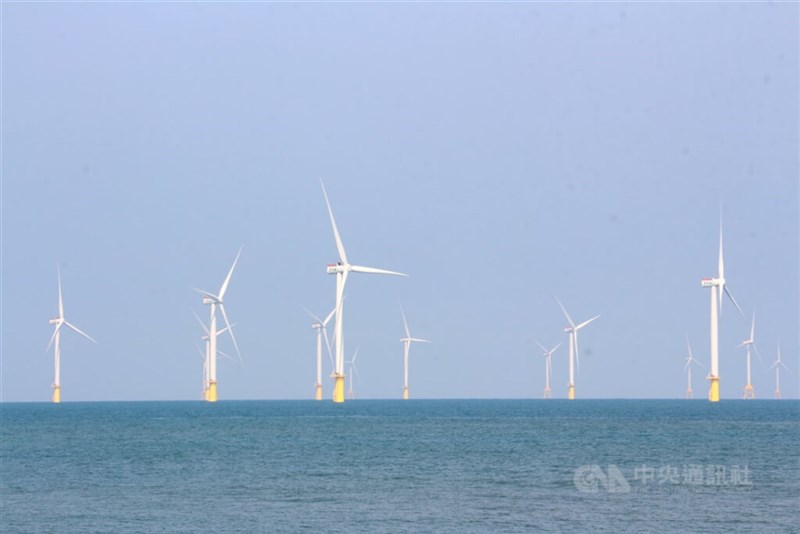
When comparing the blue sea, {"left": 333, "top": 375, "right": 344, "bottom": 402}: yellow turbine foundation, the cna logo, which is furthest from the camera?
{"left": 333, "top": 375, "right": 344, "bottom": 402}: yellow turbine foundation

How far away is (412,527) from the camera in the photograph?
132 ft

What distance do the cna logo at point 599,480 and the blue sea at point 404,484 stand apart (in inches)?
4.7

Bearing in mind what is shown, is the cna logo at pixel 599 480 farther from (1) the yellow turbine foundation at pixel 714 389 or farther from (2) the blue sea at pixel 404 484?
(1) the yellow turbine foundation at pixel 714 389

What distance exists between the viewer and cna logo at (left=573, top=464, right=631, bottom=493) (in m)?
51.9

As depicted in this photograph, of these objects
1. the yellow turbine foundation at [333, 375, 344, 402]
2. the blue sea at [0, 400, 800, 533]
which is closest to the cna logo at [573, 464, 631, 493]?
the blue sea at [0, 400, 800, 533]

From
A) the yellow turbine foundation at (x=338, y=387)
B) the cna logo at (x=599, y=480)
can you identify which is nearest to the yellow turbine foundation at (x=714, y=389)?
the yellow turbine foundation at (x=338, y=387)

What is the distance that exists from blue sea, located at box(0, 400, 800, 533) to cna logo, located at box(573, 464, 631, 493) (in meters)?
0.12

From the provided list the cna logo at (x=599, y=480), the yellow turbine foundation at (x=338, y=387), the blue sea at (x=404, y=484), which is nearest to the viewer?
the blue sea at (x=404, y=484)

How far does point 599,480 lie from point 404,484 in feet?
32.0

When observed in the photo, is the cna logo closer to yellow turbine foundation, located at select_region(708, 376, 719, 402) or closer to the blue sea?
the blue sea

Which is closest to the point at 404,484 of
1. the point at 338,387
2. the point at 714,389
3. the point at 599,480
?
the point at 599,480

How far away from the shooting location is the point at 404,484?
5444 centimetres

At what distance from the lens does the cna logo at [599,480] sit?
170 feet

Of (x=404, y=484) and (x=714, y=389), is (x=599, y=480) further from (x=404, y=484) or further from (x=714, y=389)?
(x=714, y=389)
